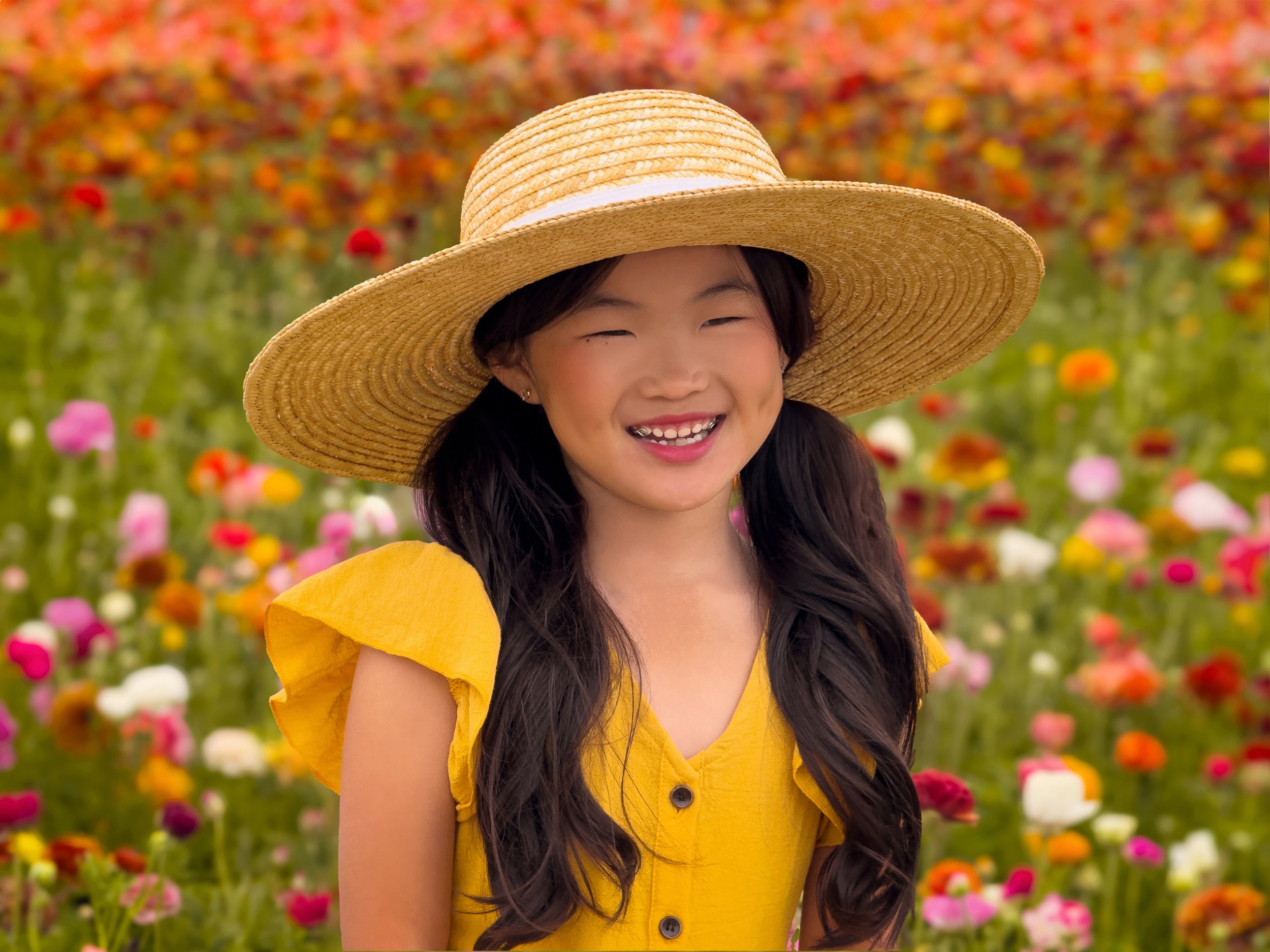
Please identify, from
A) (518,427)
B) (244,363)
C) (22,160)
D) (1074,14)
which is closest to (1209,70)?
(1074,14)

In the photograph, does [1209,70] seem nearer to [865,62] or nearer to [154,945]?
[865,62]

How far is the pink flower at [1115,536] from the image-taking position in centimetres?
308

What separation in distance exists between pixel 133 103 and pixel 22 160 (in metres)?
0.49

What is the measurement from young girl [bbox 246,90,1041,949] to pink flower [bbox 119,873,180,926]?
351 mm

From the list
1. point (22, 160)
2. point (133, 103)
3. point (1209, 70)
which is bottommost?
point (22, 160)

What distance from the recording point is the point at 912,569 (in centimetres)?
299

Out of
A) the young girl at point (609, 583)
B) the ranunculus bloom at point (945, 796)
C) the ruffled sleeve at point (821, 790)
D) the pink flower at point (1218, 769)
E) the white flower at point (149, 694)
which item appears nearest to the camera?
the young girl at point (609, 583)

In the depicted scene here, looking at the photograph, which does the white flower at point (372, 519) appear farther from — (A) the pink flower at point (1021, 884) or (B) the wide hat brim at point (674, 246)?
(A) the pink flower at point (1021, 884)

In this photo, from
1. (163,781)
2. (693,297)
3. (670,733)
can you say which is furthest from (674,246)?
(163,781)

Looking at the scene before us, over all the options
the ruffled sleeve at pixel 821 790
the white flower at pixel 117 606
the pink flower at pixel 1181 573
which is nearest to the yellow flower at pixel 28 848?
the white flower at pixel 117 606

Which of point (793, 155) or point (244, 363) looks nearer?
point (244, 363)

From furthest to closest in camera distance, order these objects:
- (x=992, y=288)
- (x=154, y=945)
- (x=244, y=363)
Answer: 1. (x=244, y=363)
2. (x=154, y=945)
3. (x=992, y=288)

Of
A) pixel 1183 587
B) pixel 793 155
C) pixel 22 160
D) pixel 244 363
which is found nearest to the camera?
pixel 1183 587

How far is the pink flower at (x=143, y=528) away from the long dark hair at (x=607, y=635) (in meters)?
Answer: 1.34
